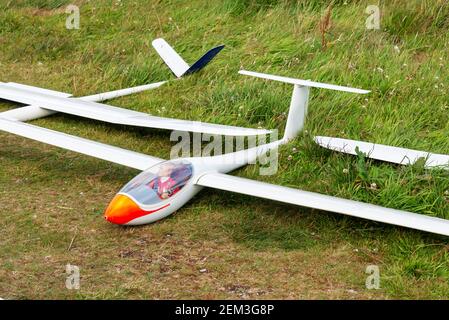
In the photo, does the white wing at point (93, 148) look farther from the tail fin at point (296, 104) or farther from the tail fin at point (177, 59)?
the tail fin at point (177, 59)

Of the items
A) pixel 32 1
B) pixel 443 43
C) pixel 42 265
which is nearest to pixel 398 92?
pixel 443 43

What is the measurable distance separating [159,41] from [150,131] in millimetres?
2109

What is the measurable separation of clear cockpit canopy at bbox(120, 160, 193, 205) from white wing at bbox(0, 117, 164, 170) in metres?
0.31

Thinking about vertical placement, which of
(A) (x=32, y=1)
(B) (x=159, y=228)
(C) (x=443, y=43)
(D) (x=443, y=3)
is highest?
(A) (x=32, y=1)

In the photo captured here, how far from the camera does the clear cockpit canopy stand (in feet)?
21.5

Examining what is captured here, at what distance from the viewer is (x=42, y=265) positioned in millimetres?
6031

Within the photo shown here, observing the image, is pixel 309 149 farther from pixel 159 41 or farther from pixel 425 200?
pixel 159 41

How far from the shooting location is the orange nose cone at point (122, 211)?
6.47 meters

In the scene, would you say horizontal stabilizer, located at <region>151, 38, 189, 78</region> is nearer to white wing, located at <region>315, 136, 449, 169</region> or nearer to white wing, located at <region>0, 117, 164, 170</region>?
white wing, located at <region>0, 117, 164, 170</region>

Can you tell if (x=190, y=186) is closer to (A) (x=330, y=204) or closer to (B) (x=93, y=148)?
(B) (x=93, y=148)

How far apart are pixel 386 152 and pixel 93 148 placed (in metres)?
2.91

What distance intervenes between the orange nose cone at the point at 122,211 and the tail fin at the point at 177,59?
3.85 meters

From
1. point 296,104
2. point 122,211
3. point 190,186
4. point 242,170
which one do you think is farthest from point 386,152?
point 122,211

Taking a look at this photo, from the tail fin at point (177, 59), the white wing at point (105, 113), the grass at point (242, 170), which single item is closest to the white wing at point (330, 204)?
the grass at point (242, 170)
